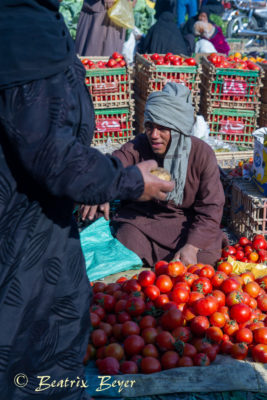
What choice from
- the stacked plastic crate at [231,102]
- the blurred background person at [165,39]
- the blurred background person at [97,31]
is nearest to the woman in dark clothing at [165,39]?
the blurred background person at [165,39]

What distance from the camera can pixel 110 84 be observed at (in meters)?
5.68

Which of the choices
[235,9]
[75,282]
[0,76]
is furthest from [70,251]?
[235,9]

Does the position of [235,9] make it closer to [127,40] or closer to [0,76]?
[127,40]

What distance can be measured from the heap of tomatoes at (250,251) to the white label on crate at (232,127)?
2.59 metres

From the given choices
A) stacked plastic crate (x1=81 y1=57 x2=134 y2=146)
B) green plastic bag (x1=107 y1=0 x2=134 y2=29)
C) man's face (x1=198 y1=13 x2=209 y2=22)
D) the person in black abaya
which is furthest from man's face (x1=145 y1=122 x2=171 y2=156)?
man's face (x1=198 y1=13 x2=209 y2=22)

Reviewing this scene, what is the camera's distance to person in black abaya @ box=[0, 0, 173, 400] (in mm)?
1111

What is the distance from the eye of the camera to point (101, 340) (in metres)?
2.39

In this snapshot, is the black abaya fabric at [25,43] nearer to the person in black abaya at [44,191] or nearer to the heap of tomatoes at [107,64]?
the person in black abaya at [44,191]

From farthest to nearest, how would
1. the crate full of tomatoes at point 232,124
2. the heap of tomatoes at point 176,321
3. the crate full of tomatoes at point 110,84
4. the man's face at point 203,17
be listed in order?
the man's face at point 203,17 → the crate full of tomatoes at point 232,124 → the crate full of tomatoes at point 110,84 → the heap of tomatoes at point 176,321

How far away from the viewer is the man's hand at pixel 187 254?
3268 millimetres

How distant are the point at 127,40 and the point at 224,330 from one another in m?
8.54

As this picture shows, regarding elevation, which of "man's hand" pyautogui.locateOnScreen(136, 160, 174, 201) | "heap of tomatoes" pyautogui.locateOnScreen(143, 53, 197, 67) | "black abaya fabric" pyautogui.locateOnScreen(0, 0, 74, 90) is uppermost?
"black abaya fabric" pyautogui.locateOnScreen(0, 0, 74, 90)

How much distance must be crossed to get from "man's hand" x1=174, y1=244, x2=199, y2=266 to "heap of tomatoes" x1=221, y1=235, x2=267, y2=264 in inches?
12.9

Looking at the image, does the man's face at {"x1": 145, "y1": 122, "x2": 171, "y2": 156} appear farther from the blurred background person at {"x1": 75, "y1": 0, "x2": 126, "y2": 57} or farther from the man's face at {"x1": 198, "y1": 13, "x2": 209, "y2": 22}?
the man's face at {"x1": 198, "y1": 13, "x2": 209, "y2": 22}
